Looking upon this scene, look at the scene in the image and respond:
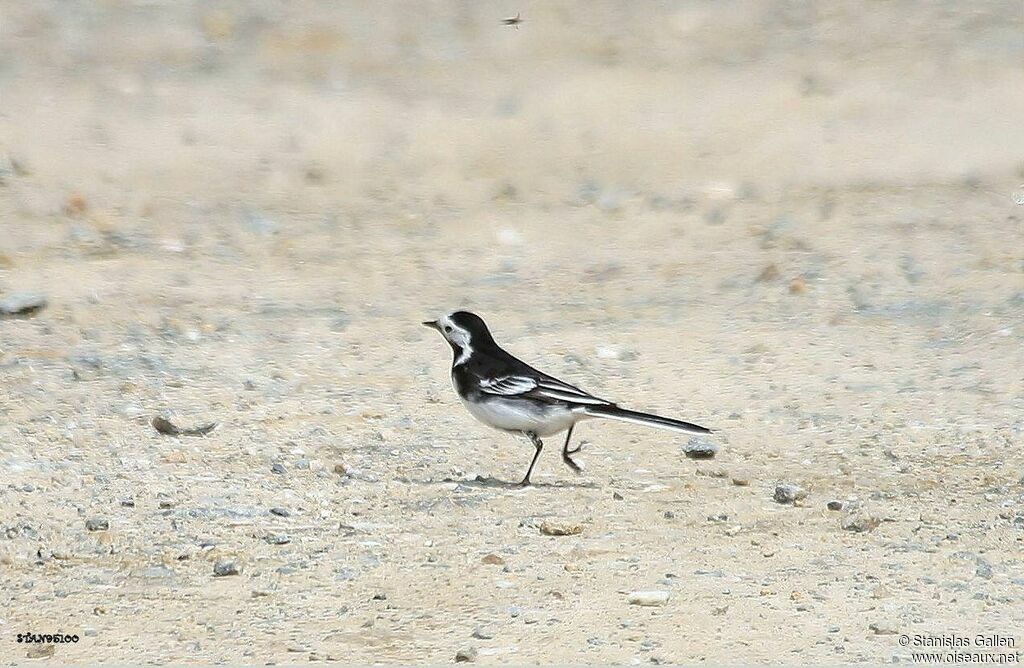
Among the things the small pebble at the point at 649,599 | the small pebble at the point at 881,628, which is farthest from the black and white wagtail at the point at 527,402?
the small pebble at the point at 881,628

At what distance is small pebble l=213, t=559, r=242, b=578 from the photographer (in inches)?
256

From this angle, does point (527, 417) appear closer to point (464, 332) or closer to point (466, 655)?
point (464, 332)

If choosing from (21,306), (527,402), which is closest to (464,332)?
(527,402)

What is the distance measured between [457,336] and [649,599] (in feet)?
9.75

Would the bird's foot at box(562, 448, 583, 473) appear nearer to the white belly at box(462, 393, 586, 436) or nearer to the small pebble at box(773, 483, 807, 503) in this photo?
Answer: the white belly at box(462, 393, 586, 436)

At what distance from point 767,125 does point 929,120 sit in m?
1.56

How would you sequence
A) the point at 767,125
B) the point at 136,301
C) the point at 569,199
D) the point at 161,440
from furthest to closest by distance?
1. the point at 767,125
2. the point at 569,199
3. the point at 136,301
4. the point at 161,440

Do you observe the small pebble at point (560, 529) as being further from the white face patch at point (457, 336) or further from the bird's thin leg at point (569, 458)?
the white face patch at point (457, 336)

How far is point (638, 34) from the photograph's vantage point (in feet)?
58.4

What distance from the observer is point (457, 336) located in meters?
8.84

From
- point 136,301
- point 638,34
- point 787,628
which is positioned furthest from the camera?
point 638,34

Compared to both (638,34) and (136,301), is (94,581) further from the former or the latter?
(638,34)

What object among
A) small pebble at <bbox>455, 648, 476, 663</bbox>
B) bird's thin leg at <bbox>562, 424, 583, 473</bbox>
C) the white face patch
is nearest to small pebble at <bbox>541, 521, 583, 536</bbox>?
bird's thin leg at <bbox>562, 424, 583, 473</bbox>

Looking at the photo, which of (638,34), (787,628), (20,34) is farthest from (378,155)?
(787,628)
